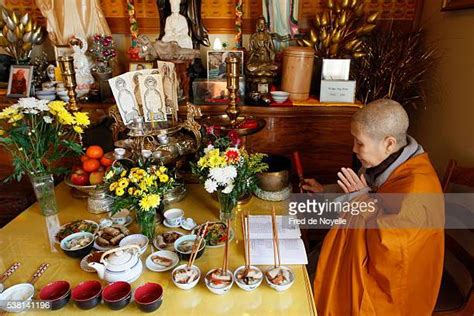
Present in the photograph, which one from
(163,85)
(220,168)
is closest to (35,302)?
(220,168)

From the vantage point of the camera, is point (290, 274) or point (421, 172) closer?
point (290, 274)

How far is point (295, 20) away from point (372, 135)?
1.17m

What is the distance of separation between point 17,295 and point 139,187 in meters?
0.44

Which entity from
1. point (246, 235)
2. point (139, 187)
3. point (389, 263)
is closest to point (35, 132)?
point (139, 187)

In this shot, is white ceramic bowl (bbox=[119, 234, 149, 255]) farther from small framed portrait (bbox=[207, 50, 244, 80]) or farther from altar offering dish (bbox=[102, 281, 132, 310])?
small framed portrait (bbox=[207, 50, 244, 80])

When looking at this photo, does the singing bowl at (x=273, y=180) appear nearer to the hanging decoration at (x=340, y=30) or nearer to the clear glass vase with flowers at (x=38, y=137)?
the clear glass vase with flowers at (x=38, y=137)

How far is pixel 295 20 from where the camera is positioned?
2133 mm

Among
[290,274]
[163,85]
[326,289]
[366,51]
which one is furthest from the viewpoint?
[366,51]

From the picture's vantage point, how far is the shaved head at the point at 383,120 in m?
1.24

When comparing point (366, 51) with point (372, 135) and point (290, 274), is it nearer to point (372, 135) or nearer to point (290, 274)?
point (372, 135)

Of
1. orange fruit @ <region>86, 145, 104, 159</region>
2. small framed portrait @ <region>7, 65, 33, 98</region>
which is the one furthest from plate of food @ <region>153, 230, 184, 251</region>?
small framed portrait @ <region>7, 65, 33, 98</region>

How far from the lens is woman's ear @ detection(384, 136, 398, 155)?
1.26 m

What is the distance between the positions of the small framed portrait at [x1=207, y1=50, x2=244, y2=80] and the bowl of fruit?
2.95 ft

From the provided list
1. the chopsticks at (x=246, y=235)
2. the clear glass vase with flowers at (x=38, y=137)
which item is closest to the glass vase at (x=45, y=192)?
the clear glass vase with flowers at (x=38, y=137)
